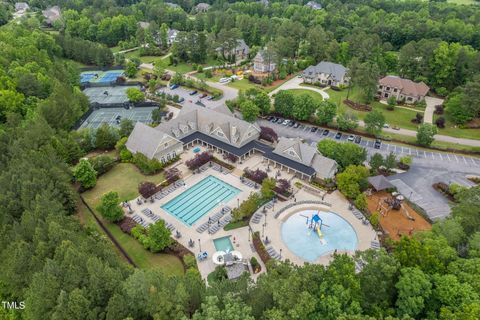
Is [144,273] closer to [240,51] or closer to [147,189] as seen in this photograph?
[147,189]

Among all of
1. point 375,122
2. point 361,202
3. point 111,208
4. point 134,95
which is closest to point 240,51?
point 134,95

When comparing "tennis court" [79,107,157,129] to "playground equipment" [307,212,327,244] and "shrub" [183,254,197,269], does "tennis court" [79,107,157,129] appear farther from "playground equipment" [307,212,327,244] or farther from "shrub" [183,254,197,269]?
"playground equipment" [307,212,327,244]

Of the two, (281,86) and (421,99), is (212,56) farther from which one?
(421,99)

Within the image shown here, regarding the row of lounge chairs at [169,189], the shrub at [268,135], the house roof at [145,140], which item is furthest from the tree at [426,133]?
the house roof at [145,140]

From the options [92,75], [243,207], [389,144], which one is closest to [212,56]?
[92,75]

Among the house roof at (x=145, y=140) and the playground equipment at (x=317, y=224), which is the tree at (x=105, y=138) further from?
the playground equipment at (x=317, y=224)

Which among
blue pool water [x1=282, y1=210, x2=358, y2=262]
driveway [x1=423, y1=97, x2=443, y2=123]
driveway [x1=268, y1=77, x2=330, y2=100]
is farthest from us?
driveway [x1=268, y1=77, x2=330, y2=100]

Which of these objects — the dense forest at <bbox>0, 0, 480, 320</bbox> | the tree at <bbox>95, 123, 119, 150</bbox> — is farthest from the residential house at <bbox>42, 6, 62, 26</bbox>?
the tree at <bbox>95, 123, 119, 150</bbox>
